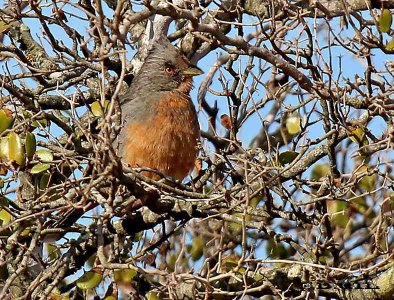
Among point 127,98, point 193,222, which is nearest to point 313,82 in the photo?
point 193,222

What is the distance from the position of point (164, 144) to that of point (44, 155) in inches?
74.5

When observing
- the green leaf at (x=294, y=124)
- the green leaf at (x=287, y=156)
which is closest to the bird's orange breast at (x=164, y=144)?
the green leaf at (x=294, y=124)

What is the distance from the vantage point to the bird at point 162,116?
631 centimetres

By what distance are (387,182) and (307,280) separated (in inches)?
31.2

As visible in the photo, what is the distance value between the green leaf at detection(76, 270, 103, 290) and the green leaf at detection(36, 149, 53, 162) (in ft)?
2.18

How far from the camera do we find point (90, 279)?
14.0 feet

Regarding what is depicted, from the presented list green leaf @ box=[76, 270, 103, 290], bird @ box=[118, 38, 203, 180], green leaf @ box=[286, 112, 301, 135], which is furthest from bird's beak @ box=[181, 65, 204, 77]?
green leaf @ box=[76, 270, 103, 290]

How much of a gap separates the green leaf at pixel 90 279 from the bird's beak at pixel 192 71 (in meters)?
2.78

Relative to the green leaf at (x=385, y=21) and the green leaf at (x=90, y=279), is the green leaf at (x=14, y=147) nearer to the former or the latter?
the green leaf at (x=90, y=279)

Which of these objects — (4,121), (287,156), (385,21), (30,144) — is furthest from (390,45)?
(4,121)

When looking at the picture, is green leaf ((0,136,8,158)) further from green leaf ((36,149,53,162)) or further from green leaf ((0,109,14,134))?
green leaf ((36,149,53,162))

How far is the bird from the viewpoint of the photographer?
631 centimetres

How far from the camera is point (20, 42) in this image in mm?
6523

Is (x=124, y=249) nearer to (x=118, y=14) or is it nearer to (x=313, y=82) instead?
(x=313, y=82)
